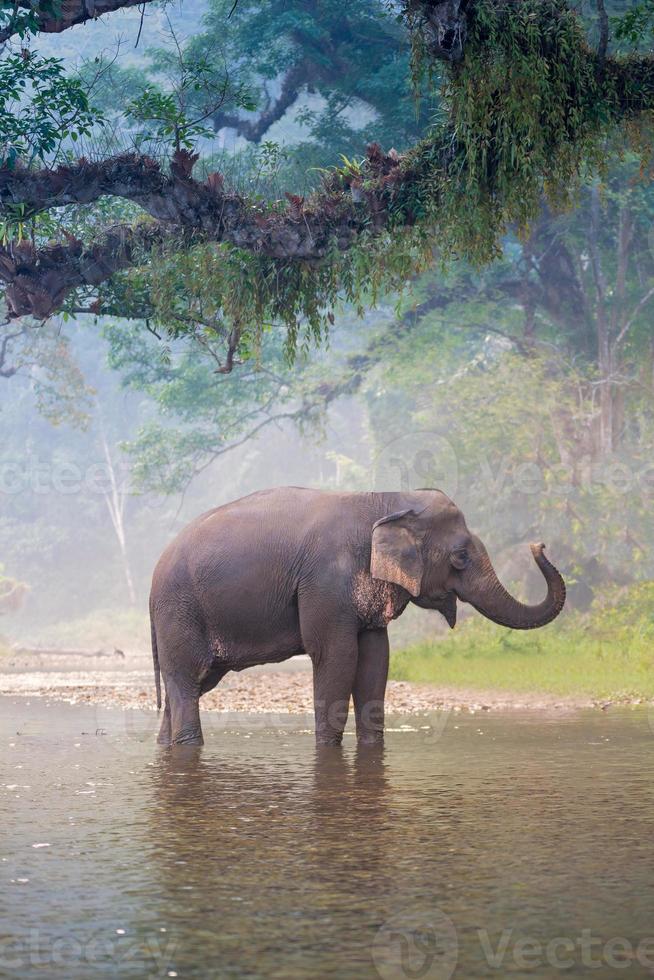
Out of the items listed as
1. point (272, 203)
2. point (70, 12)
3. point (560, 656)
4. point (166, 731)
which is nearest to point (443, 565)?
point (166, 731)

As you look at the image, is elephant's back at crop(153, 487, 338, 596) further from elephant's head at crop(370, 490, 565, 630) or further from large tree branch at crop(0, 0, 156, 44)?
large tree branch at crop(0, 0, 156, 44)

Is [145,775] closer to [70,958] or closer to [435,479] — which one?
[70,958]

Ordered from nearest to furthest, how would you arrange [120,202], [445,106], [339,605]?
[339,605] < [445,106] < [120,202]

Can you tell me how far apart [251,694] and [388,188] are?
8574 millimetres

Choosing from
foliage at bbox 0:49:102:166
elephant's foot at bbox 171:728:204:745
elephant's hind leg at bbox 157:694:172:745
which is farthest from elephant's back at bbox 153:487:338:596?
foliage at bbox 0:49:102:166

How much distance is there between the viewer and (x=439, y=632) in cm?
3288

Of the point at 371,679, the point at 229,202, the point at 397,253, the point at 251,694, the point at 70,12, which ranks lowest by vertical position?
the point at 251,694

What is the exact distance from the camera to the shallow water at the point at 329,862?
458cm

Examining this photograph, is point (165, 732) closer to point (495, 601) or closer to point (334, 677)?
point (334, 677)

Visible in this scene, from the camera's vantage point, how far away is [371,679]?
11.5 m

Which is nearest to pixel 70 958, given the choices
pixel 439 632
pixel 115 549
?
pixel 439 632

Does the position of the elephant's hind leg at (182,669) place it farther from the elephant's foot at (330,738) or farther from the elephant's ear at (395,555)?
the elephant's ear at (395,555)

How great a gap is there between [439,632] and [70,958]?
93.8 feet

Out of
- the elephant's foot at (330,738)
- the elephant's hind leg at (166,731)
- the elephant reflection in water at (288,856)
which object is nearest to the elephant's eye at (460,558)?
the elephant's foot at (330,738)
